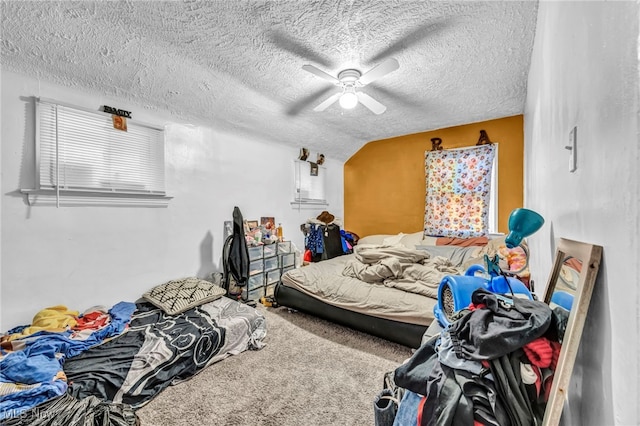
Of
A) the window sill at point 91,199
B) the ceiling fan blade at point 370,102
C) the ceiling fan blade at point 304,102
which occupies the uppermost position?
the ceiling fan blade at point 304,102

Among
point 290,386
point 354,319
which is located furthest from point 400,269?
point 290,386

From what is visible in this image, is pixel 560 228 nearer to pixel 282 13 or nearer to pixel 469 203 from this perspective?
pixel 282 13

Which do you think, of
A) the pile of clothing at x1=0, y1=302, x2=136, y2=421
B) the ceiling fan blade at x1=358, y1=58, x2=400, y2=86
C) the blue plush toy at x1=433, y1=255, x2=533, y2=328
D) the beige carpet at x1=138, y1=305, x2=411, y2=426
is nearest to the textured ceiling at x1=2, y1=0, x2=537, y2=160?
the ceiling fan blade at x1=358, y1=58, x2=400, y2=86

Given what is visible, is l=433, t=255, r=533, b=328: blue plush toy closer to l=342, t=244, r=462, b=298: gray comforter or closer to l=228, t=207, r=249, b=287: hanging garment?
l=342, t=244, r=462, b=298: gray comforter

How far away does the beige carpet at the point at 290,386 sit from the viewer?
1.50m

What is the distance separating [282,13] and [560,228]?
1849 mm

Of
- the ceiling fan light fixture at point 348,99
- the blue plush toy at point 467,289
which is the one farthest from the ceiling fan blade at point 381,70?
the blue plush toy at point 467,289

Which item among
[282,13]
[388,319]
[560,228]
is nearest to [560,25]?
[560,228]

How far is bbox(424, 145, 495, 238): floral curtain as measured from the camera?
11.5 ft

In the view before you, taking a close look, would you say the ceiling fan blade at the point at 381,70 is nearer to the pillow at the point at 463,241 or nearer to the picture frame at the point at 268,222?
the picture frame at the point at 268,222

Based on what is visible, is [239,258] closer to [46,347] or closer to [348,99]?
[46,347]

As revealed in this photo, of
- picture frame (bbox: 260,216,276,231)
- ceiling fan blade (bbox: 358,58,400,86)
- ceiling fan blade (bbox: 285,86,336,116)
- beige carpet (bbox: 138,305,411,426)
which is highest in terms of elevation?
ceiling fan blade (bbox: 285,86,336,116)

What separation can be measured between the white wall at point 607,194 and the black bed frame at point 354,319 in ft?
4.22

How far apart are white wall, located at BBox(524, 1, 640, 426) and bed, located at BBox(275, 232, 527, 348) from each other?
1.29m
